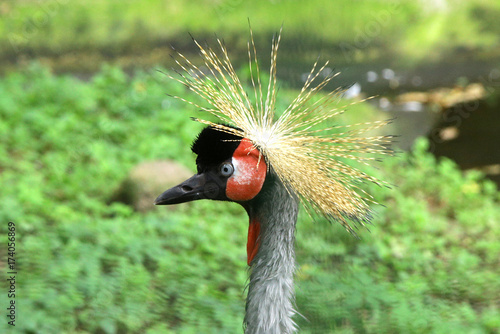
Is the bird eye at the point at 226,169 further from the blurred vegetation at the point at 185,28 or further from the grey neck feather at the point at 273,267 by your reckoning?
the blurred vegetation at the point at 185,28

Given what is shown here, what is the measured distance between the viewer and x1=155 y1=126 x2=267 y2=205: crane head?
1.74 meters

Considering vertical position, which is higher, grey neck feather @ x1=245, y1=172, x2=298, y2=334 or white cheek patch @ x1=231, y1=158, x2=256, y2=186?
white cheek patch @ x1=231, y1=158, x2=256, y2=186

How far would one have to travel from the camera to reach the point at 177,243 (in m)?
3.54

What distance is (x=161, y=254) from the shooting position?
10.9ft

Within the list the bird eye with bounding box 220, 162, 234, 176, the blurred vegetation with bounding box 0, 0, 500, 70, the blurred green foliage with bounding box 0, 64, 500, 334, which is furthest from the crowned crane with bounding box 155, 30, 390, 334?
the blurred vegetation with bounding box 0, 0, 500, 70

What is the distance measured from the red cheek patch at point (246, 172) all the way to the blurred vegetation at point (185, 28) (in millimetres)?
5007

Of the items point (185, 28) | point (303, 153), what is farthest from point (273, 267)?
point (185, 28)

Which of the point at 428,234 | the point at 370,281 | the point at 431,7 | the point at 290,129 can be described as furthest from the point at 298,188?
the point at 431,7

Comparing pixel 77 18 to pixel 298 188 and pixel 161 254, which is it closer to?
pixel 161 254

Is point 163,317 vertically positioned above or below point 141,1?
below

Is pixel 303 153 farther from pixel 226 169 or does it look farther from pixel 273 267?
pixel 273 267

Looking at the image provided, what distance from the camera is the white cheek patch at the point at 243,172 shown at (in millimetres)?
1742

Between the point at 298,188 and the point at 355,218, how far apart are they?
0.67 feet

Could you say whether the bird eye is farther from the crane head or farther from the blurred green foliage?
the blurred green foliage
